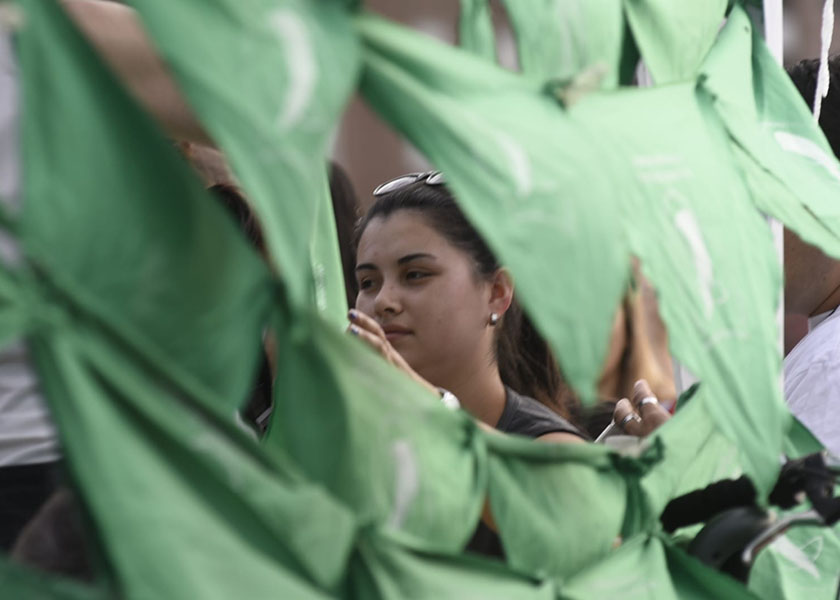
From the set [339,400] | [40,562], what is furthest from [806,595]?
[40,562]

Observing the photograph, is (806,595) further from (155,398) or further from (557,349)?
(155,398)

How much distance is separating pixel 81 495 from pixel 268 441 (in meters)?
0.48

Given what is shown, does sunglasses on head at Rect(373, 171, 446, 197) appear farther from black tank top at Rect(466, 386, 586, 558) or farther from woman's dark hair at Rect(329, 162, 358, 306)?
black tank top at Rect(466, 386, 586, 558)

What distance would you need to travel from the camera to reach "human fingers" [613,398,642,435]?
162 cm

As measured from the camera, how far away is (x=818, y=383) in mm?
1692

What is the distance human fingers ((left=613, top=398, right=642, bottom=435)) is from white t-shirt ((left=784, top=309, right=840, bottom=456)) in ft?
0.68

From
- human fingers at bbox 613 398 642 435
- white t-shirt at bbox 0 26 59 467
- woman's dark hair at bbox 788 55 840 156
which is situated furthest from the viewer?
woman's dark hair at bbox 788 55 840 156

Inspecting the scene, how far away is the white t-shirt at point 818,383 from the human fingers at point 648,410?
0.65 ft

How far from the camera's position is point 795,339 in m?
2.95

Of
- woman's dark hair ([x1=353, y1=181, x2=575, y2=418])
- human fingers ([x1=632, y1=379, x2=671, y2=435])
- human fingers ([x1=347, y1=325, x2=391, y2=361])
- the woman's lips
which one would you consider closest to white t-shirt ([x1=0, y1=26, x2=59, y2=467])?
human fingers ([x1=347, y1=325, x2=391, y2=361])

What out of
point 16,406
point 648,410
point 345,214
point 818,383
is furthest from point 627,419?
point 16,406

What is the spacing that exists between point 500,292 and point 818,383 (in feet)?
1.77

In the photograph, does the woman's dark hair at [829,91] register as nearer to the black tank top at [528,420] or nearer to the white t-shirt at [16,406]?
the black tank top at [528,420]

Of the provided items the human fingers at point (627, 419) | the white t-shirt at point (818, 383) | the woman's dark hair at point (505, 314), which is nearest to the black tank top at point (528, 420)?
the human fingers at point (627, 419)
